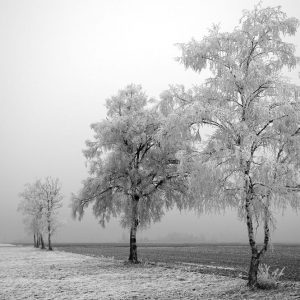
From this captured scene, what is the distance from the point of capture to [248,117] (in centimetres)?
1445

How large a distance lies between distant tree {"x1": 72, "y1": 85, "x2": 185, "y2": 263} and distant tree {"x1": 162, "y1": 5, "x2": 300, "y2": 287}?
31.8 ft

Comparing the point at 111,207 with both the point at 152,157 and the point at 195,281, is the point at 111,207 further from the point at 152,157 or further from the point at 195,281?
the point at 195,281

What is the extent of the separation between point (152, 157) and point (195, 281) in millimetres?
11177

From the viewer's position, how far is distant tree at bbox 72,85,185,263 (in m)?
25.8

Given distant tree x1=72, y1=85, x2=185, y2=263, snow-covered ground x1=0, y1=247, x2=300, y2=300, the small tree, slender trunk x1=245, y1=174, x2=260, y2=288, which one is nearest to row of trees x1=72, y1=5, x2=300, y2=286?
slender trunk x1=245, y1=174, x2=260, y2=288

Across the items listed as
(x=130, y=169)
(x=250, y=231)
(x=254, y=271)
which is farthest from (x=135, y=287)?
(x=130, y=169)

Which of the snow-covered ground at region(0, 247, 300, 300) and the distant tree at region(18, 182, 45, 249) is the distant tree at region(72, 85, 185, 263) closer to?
the snow-covered ground at region(0, 247, 300, 300)

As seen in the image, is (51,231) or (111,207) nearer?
(111,207)

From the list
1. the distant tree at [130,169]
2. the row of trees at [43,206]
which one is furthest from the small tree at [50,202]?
the distant tree at [130,169]

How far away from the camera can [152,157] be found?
86.5ft

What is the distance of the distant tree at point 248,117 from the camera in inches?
523

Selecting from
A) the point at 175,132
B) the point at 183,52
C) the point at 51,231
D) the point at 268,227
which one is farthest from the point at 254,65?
the point at 51,231

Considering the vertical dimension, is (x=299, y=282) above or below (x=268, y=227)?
below

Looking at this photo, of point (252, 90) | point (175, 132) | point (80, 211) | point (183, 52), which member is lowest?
point (80, 211)
